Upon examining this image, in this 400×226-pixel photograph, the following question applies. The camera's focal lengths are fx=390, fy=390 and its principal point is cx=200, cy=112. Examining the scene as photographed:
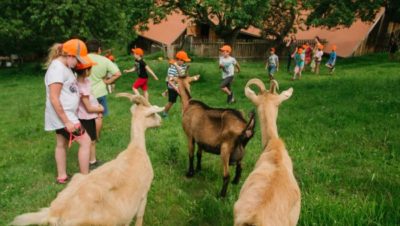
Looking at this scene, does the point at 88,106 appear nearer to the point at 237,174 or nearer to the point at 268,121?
the point at 237,174

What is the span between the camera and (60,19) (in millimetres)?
21547

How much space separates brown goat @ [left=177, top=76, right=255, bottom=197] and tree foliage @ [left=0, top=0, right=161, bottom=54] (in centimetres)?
1563

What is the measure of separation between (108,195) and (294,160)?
13.1 ft

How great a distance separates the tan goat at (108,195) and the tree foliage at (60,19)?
17585 millimetres

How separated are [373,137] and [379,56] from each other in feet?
66.6

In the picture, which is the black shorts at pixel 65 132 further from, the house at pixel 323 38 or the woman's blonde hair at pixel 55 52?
the house at pixel 323 38

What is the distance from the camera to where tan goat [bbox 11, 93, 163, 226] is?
3.50 metres

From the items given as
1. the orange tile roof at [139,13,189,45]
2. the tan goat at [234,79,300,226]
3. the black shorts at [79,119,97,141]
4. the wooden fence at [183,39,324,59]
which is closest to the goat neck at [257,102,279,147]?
the tan goat at [234,79,300,226]

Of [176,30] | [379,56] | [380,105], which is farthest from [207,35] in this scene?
[380,105]

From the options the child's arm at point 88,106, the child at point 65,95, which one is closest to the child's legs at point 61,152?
the child at point 65,95

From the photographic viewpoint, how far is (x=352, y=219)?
4332mm

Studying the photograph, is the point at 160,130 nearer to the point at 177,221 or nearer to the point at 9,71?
the point at 177,221

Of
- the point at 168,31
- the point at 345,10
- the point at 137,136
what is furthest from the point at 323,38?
the point at 137,136

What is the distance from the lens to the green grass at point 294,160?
496 centimetres
